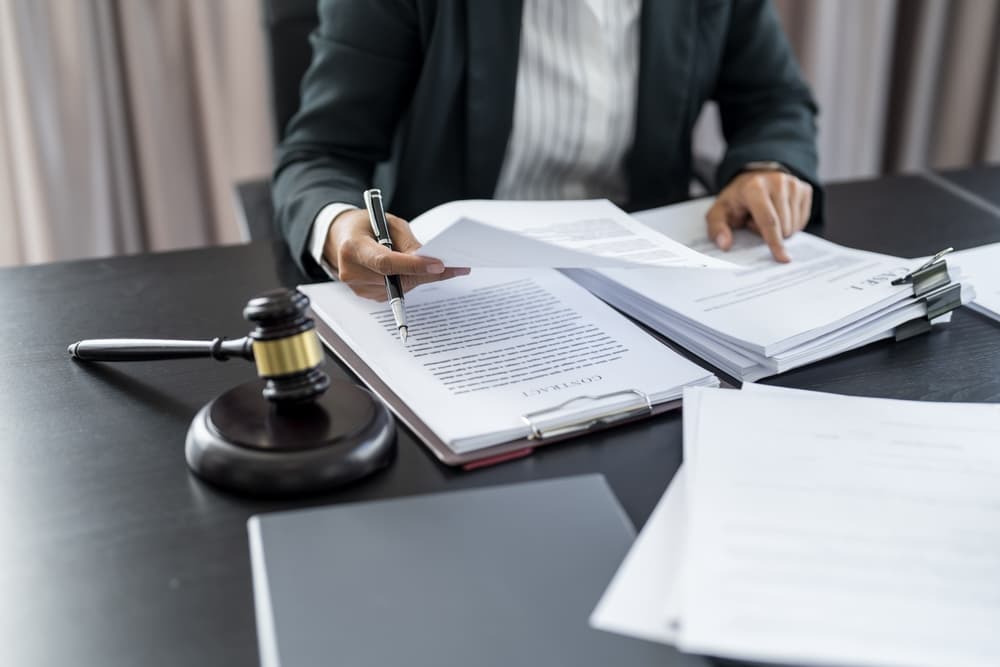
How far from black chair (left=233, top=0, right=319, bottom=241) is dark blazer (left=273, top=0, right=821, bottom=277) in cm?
13

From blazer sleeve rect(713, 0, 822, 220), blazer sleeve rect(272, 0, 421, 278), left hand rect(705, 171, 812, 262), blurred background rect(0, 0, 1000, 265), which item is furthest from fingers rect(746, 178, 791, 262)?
blurred background rect(0, 0, 1000, 265)

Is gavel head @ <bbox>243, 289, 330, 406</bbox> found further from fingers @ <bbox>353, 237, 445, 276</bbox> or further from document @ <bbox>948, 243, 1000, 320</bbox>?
document @ <bbox>948, 243, 1000, 320</bbox>

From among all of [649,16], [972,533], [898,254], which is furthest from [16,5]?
[972,533]

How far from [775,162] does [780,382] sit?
543mm

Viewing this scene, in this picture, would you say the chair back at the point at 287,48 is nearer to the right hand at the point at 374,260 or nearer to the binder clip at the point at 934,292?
the right hand at the point at 374,260

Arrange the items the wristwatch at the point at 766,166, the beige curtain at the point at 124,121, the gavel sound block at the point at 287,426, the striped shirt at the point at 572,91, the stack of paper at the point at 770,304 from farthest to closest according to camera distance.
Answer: the beige curtain at the point at 124,121, the striped shirt at the point at 572,91, the wristwatch at the point at 766,166, the stack of paper at the point at 770,304, the gavel sound block at the point at 287,426

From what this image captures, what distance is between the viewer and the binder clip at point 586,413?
2.09 feet

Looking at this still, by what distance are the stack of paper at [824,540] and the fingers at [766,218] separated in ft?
1.12

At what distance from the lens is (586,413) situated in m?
0.66

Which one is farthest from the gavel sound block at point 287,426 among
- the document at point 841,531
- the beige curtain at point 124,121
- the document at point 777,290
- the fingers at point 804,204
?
the beige curtain at point 124,121

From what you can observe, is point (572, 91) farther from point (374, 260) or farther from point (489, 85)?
point (374, 260)

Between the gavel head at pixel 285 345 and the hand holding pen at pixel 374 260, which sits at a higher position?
the gavel head at pixel 285 345

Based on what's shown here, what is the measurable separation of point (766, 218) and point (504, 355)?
1.41ft

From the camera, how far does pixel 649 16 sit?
4.19 ft
